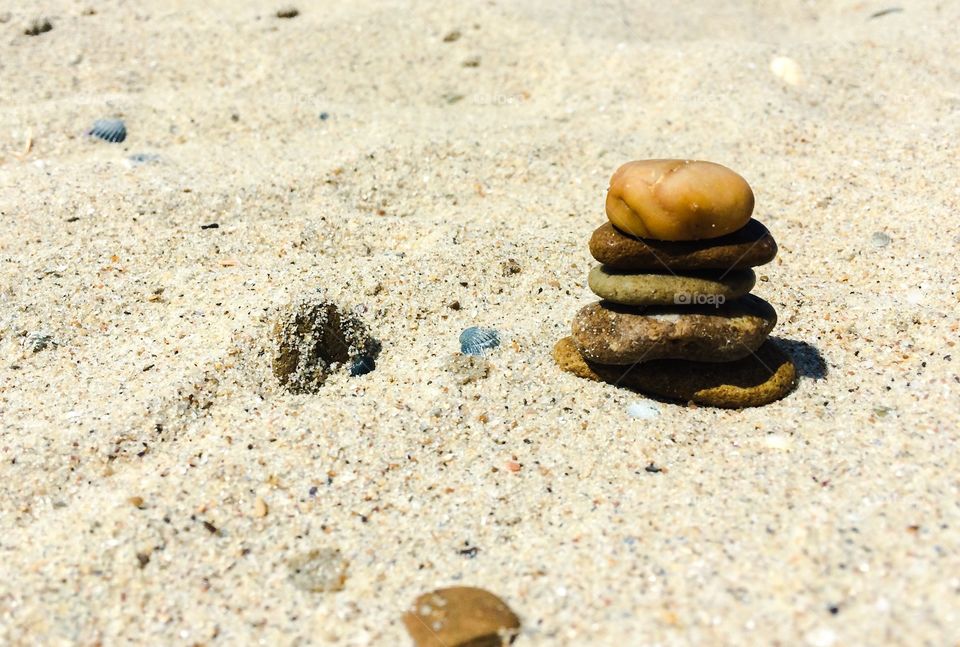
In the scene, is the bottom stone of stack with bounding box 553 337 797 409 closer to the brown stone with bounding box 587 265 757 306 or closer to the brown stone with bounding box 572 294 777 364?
the brown stone with bounding box 572 294 777 364

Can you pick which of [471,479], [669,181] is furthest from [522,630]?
[669,181]

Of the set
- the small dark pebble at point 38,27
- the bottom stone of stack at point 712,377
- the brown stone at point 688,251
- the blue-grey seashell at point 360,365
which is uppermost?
the brown stone at point 688,251

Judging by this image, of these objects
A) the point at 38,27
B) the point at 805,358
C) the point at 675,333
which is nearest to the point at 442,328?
the point at 675,333

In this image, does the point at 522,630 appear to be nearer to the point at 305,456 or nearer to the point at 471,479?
the point at 471,479

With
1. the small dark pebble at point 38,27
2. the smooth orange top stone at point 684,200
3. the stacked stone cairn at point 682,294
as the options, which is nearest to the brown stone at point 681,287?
the stacked stone cairn at point 682,294

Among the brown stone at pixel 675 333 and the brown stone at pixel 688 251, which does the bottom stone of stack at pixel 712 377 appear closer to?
the brown stone at pixel 675 333

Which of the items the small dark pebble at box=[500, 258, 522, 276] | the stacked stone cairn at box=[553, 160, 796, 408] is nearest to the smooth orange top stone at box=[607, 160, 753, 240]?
the stacked stone cairn at box=[553, 160, 796, 408]

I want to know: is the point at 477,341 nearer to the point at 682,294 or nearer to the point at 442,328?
the point at 442,328
